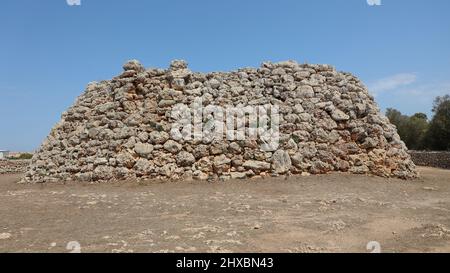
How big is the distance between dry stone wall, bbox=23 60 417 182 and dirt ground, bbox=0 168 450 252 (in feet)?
2.09

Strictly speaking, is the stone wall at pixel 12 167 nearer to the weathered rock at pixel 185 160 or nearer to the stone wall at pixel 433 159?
the weathered rock at pixel 185 160

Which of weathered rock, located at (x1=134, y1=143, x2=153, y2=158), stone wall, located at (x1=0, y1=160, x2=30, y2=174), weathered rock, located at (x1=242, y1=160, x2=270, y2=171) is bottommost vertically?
stone wall, located at (x1=0, y1=160, x2=30, y2=174)

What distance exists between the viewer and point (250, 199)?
27.2 feet

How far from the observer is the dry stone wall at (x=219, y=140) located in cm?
1080

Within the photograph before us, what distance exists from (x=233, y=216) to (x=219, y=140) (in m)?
4.59

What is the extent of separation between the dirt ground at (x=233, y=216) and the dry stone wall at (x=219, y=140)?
636 millimetres

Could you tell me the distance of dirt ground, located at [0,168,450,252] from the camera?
200 inches

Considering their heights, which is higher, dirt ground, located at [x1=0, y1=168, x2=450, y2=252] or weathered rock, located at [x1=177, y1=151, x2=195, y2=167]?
weathered rock, located at [x1=177, y1=151, x2=195, y2=167]

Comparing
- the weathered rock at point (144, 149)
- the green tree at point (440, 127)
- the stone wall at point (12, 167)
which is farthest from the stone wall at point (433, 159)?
the stone wall at point (12, 167)

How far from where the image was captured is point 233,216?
6711mm

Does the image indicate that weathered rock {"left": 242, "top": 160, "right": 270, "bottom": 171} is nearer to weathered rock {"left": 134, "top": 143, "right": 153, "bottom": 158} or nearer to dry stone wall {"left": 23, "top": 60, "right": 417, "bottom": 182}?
dry stone wall {"left": 23, "top": 60, "right": 417, "bottom": 182}

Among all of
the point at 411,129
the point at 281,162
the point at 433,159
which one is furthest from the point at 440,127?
the point at 281,162

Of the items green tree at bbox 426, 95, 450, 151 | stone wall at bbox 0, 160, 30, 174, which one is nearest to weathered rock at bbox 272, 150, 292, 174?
stone wall at bbox 0, 160, 30, 174

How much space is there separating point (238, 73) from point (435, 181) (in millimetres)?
6672
